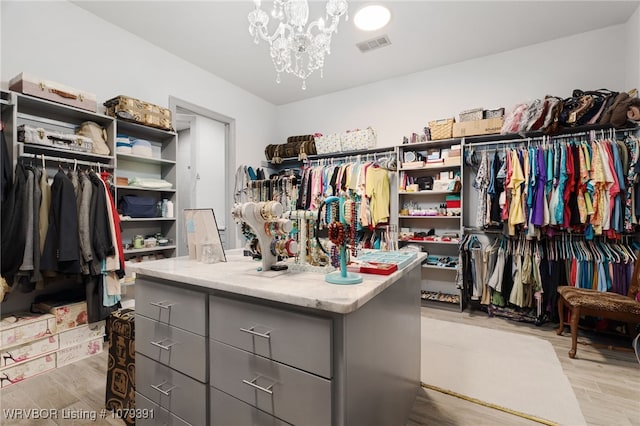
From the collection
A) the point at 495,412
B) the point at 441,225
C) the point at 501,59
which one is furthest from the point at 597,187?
the point at 495,412

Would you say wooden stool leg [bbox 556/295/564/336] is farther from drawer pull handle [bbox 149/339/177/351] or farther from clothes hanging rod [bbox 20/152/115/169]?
clothes hanging rod [bbox 20/152/115/169]

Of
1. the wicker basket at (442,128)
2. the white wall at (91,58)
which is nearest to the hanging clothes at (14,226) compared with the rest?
the white wall at (91,58)

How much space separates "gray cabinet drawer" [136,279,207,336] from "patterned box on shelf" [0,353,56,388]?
1.43 m

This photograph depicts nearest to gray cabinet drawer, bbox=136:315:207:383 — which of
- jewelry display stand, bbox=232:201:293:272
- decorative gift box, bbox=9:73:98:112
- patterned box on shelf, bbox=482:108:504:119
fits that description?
jewelry display stand, bbox=232:201:293:272

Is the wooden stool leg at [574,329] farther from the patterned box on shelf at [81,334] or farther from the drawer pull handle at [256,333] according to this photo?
the patterned box on shelf at [81,334]

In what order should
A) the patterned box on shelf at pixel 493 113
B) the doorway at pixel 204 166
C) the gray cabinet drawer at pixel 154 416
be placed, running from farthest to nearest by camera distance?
the doorway at pixel 204 166 < the patterned box on shelf at pixel 493 113 < the gray cabinet drawer at pixel 154 416

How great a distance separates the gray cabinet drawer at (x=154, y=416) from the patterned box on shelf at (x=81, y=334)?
4.37 feet

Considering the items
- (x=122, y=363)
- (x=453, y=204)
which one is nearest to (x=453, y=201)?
(x=453, y=204)

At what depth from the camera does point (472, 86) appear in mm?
3762

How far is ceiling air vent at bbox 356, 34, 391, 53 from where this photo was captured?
3.29m

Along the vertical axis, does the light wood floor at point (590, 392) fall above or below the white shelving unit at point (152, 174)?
below

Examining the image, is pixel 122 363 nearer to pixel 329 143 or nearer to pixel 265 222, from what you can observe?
pixel 265 222

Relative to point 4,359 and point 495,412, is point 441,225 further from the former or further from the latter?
point 4,359

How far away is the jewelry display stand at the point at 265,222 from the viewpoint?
1.35 meters
